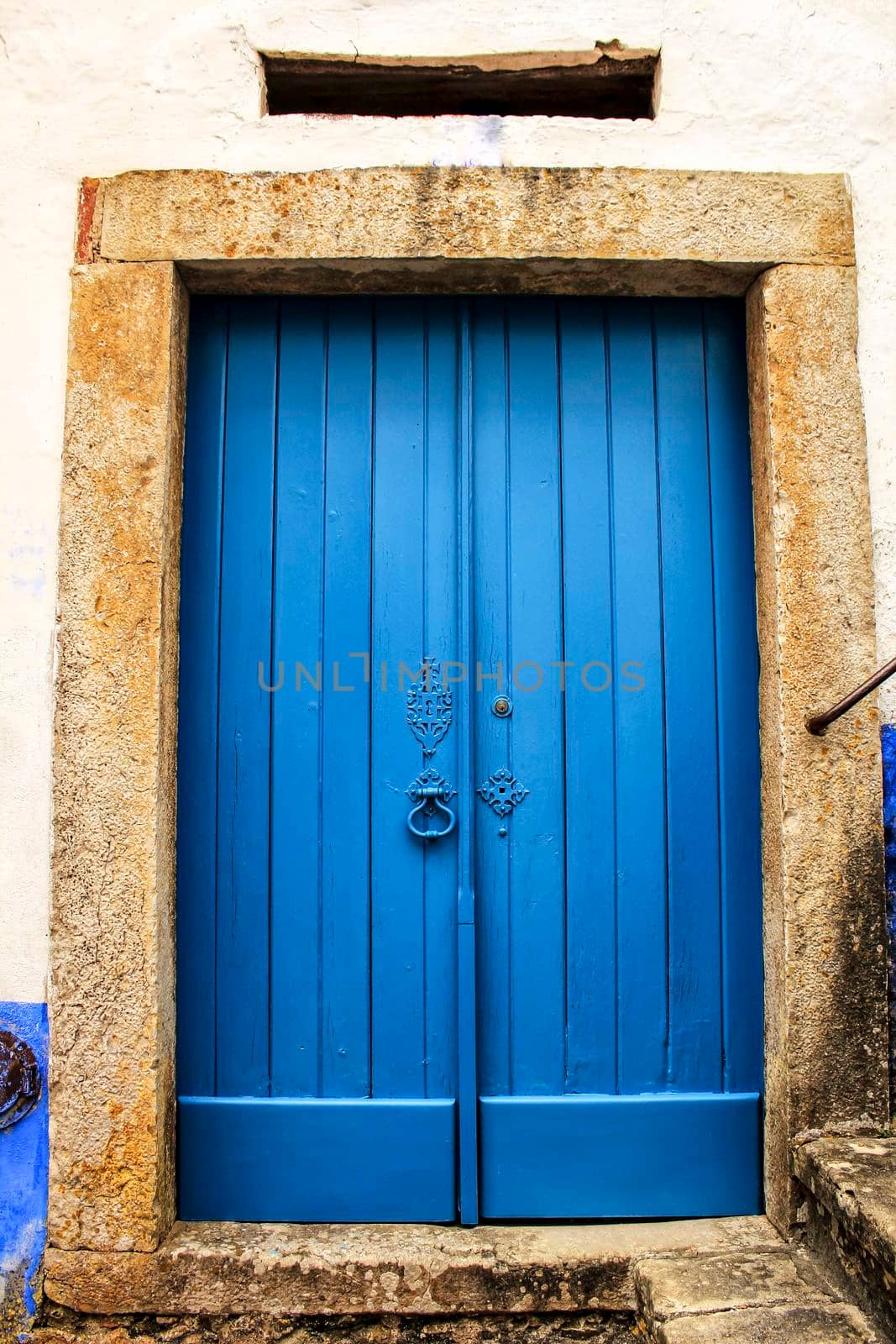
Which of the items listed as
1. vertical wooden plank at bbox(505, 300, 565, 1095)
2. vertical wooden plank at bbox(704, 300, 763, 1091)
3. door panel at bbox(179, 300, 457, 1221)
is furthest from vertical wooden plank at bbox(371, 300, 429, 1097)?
vertical wooden plank at bbox(704, 300, 763, 1091)

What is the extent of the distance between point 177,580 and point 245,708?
37 cm

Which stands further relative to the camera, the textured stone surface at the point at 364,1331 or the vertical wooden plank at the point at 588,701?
the vertical wooden plank at the point at 588,701

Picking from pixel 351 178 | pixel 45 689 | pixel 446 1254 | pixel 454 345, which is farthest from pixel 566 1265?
pixel 351 178

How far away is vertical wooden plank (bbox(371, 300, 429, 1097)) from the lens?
221 cm

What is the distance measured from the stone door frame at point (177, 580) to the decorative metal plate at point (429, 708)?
0.61 metres

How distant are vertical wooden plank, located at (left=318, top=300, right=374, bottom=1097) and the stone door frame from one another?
27 cm

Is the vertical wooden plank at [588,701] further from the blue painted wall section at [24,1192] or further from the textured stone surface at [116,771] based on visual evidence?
the blue painted wall section at [24,1192]

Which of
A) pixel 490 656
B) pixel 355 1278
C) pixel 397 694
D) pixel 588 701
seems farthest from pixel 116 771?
pixel 355 1278

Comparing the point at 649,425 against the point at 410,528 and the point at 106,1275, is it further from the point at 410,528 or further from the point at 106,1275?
the point at 106,1275

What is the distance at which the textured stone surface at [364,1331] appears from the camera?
6.52ft

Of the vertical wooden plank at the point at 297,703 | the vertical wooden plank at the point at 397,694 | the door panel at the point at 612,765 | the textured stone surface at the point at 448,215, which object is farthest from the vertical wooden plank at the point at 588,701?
the vertical wooden plank at the point at 297,703

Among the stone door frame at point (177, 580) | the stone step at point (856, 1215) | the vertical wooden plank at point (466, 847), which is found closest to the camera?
the stone step at point (856, 1215)

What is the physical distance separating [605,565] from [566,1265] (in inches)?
66.2

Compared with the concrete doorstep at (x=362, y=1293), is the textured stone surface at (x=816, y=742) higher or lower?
higher
